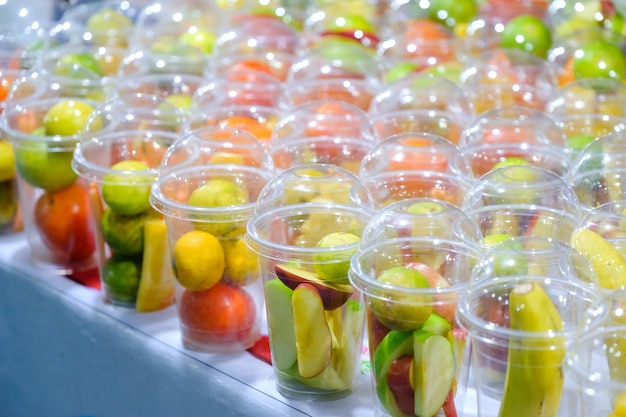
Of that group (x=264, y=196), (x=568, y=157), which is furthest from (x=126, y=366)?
(x=568, y=157)

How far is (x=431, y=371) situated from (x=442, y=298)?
8cm

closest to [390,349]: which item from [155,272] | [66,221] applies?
[155,272]

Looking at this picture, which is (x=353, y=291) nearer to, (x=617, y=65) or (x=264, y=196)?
(x=264, y=196)

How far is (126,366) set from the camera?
135 cm

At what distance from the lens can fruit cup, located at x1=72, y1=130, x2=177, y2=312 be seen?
1.35 metres

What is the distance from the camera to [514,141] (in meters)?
1.50

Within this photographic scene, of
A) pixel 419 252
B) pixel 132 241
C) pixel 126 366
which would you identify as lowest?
pixel 126 366

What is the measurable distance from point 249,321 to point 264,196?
0.19 meters

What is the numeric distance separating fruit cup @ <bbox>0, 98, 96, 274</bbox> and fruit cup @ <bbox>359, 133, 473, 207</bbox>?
0.52m

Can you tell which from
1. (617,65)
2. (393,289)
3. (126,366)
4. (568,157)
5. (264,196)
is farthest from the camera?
(617,65)

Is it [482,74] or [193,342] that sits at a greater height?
[482,74]

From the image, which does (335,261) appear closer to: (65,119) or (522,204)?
(522,204)

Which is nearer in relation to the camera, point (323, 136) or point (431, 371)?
point (431, 371)

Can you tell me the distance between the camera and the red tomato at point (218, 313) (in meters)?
1.23
